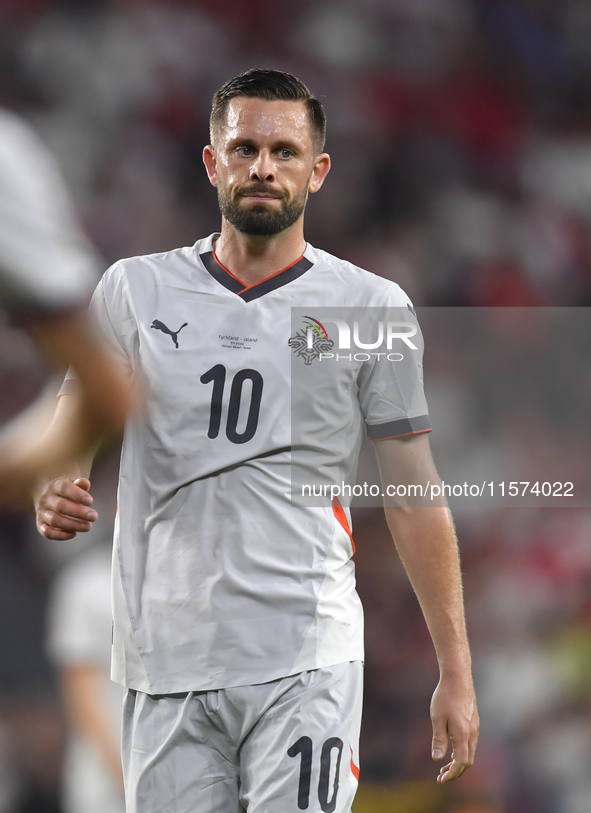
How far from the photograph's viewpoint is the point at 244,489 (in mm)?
2465

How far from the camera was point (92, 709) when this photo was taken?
3.24 meters

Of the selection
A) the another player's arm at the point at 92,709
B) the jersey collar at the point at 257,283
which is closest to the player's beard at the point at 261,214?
the jersey collar at the point at 257,283

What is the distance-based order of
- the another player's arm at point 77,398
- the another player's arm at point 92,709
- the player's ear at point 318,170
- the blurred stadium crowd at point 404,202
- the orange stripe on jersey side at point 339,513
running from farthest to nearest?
the blurred stadium crowd at point 404,202, the another player's arm at point 92,709, the player's ear at point 318,170, the orange stripe on jersey side at point 339,513, the another player's arm at point 77,398

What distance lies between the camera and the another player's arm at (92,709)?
3205 mm

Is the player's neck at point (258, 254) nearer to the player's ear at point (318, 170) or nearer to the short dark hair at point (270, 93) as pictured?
the player's ear at point (318, 170)

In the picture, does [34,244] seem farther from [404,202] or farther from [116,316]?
[404,202]

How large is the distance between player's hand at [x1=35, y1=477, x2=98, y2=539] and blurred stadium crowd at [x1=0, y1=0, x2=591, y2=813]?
2.38m

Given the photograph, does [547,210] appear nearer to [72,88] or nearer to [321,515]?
[72,88]

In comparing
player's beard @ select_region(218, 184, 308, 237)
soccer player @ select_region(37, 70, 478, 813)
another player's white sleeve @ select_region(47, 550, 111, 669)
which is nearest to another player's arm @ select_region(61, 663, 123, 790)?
another player's white sleeve @ select_region(47, 550, 111, 669)

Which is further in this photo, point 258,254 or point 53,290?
point 258,254

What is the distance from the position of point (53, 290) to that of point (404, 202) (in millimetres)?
4525

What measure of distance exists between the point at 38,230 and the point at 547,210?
16.1 ft

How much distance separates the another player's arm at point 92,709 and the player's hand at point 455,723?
1151 millimetres

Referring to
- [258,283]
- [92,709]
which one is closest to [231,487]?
[258,283]
